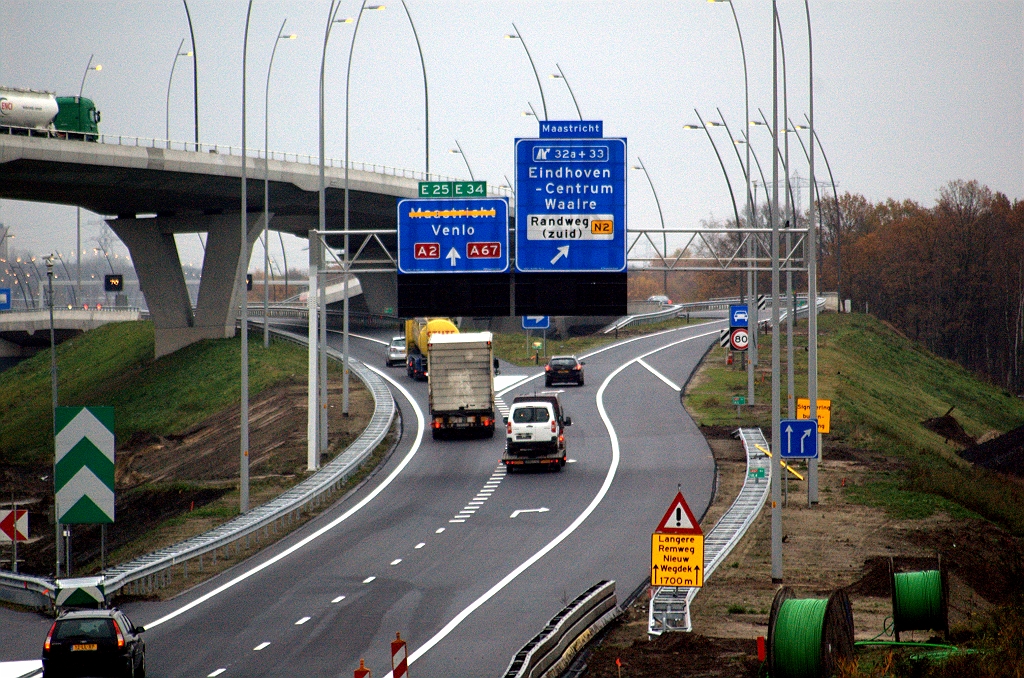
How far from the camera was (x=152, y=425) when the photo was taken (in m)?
61.1

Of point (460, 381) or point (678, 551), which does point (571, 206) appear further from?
point (460, 381)

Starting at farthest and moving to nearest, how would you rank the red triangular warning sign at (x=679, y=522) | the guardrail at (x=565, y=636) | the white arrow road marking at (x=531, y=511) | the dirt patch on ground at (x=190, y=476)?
the dirt patch on ground at (x=190, y=476), the white arrow road marking at (x=531, y=511), the red triangular warning sign at (x=679, y=522), the guardrail at (x=565, y=636)

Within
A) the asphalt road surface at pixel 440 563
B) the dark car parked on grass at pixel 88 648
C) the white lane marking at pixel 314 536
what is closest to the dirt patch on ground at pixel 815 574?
the asphalt road surface at pixel 440 563

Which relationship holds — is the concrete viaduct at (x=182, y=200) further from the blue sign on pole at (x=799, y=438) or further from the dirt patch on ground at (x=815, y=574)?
the blue sign on pole at (x=799, y=438)

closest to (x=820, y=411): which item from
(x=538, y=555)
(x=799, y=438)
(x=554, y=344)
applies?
(x=799, y=438)

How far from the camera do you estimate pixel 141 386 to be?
69.4 metres

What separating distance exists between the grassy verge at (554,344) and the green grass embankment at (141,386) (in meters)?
13.0

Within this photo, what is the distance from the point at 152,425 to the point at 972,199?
3950 inches

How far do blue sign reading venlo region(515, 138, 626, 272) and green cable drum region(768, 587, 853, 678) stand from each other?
15.6 m

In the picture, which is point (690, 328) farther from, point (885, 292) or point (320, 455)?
point (320, 455)

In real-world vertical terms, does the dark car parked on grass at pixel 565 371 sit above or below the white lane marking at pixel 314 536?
above

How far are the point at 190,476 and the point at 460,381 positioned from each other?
11737 mm

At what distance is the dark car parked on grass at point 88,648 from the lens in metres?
18.5

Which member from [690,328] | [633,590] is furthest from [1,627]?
[690,328]
